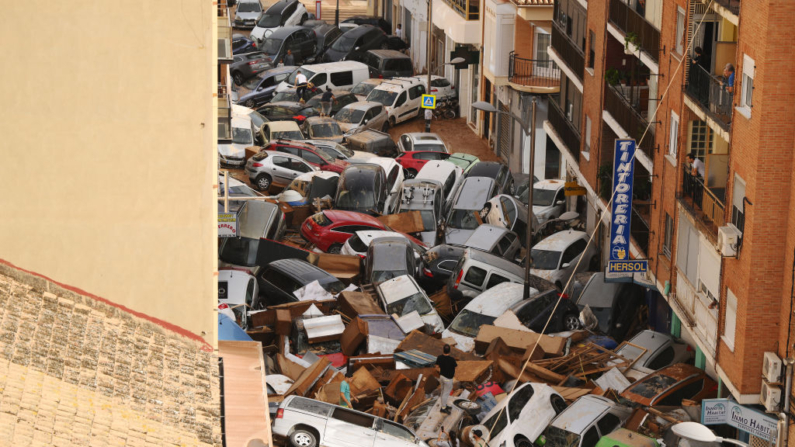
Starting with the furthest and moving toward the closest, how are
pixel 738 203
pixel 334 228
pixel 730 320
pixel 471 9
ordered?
pixel 471 9
pixel 334 228
pixel 730 320
pixel 738 203

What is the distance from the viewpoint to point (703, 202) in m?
20.4

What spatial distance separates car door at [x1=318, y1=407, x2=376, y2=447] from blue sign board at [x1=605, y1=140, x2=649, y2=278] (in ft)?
23.5

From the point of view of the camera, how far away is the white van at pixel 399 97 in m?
47.8

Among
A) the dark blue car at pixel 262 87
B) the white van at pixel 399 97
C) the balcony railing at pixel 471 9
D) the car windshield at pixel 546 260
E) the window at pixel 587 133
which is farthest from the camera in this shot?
the dark blue car at pixel 262 87

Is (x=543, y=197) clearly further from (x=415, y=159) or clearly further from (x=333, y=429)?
Answer: (x=333, y=429)

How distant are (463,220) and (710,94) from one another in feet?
42.7

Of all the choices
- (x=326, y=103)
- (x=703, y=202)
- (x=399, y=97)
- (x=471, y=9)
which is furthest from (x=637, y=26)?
(x=326, y=103)

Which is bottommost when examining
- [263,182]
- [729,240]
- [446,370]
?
[263,182]

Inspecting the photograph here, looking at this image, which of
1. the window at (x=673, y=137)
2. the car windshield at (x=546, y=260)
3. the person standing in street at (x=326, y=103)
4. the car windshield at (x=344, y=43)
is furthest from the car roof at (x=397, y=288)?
the car windshield at (x=344, y=43)

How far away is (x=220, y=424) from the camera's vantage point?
39.2 ft

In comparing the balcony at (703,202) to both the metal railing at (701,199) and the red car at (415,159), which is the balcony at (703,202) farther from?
the red car at (415,159)

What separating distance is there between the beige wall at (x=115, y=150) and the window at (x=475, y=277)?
13761mm

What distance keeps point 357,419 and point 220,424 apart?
21.3 feet

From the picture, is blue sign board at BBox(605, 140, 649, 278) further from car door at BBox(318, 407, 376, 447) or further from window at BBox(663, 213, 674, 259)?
car door at BBox(318, 407, 376, 447)
